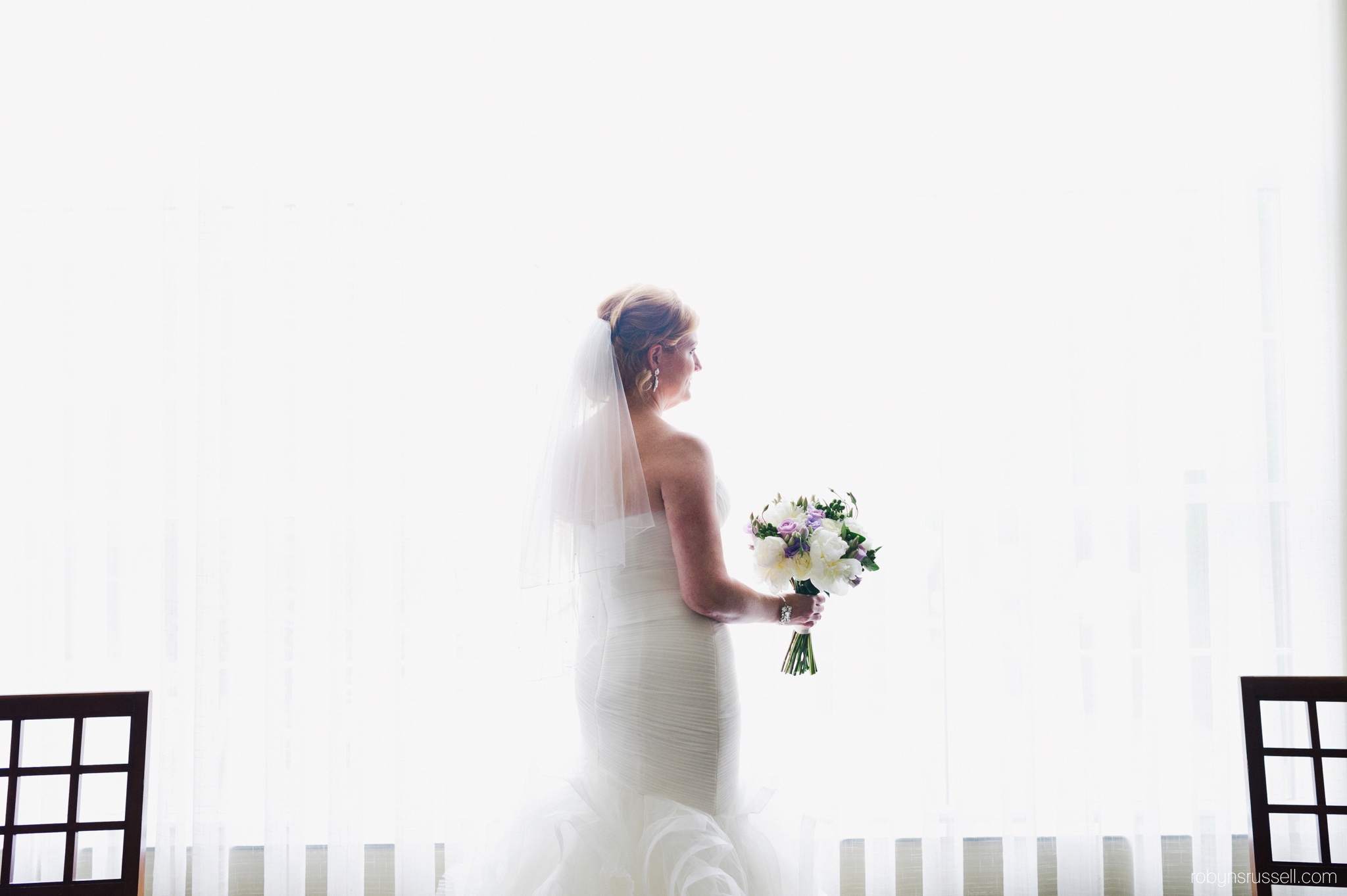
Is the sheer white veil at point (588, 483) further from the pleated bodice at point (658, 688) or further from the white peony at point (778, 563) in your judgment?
the white peony at point (778, 563)

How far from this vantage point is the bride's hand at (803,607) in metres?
1.77

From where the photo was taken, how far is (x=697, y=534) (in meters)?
1.65

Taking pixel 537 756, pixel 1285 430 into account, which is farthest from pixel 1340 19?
pixel 537 756

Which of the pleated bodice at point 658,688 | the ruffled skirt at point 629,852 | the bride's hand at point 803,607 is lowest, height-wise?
the ruffled skirt at point 629,852

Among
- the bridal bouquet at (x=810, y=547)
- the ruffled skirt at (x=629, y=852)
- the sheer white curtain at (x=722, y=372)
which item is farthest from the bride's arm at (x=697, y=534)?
the sheer white curtain at (x=722, y=372)

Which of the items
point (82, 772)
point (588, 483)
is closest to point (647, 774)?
point (588, 483)

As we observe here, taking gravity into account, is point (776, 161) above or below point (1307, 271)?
above

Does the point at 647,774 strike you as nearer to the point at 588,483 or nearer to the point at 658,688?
the point at 658,688

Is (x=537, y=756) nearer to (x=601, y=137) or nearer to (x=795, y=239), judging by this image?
(x=795, y=239)

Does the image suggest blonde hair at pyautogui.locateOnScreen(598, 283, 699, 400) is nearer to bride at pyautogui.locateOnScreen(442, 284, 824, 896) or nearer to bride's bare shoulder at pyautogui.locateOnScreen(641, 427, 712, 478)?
bride at pyautogui.locateOnScreen(442, 284, 824, 896)

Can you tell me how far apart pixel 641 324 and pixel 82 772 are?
1461 mm

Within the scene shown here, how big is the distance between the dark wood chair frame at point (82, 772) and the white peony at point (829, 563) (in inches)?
55.9

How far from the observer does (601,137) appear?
2311 mm

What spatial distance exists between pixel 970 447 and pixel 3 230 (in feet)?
9.66
